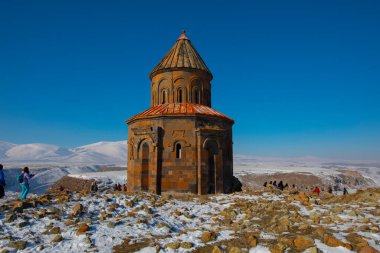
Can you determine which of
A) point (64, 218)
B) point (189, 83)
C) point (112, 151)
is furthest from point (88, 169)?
point (112, 151)

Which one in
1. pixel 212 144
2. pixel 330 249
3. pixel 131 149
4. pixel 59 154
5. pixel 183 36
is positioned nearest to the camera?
pixel 330 249

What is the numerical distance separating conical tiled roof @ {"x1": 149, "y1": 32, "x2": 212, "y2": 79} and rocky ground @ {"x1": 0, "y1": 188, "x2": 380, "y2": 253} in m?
9.23

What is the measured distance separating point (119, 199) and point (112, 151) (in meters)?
180

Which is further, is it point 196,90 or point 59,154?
point 59,154

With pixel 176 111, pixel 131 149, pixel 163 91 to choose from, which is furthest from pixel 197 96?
pixel 131 149

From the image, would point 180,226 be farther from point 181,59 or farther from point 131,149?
point 181,59

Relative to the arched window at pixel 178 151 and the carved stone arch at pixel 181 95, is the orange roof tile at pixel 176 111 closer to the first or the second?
the carved stone arch at pixel 181 95

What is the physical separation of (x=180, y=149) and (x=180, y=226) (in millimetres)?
6954

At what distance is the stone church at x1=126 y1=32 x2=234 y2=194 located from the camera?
14.7 m

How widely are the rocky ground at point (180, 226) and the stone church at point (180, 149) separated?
3.93 meters

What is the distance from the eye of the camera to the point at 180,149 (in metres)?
15.1

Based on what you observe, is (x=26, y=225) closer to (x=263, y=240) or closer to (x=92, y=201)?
(x=92, y=201)

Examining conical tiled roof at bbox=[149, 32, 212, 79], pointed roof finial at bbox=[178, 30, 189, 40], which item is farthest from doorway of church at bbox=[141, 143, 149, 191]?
pointed roof finial at bbox=[178, 30, 189, 40]

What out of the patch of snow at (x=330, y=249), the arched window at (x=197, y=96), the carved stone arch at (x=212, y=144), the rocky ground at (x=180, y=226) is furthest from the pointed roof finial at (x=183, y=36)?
the patch of snow at (x=330, y=249)
